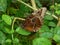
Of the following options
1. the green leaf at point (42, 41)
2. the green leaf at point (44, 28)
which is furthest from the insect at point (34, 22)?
the green leaf at point (42, 41)

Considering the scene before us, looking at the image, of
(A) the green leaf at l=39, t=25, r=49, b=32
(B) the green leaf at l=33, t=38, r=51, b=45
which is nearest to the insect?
(A) the green leaf at l=39, t=25, r=49, b=32

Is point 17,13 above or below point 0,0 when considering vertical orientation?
below

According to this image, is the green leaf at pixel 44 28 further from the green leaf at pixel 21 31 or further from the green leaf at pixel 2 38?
the green leaf at pixel 2 38

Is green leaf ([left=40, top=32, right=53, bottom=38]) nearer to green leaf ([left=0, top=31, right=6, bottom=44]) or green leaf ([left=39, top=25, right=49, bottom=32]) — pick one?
green leaf ([left=39, top=25, right=49, bottom=32])

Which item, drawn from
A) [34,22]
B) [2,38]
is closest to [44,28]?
[34,22]

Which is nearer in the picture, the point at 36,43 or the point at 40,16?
Result: the point at 36,43

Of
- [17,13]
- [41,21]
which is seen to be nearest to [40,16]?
[41,21]

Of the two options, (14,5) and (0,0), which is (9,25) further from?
(14,5)

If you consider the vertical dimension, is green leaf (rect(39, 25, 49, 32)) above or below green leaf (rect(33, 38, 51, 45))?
above
